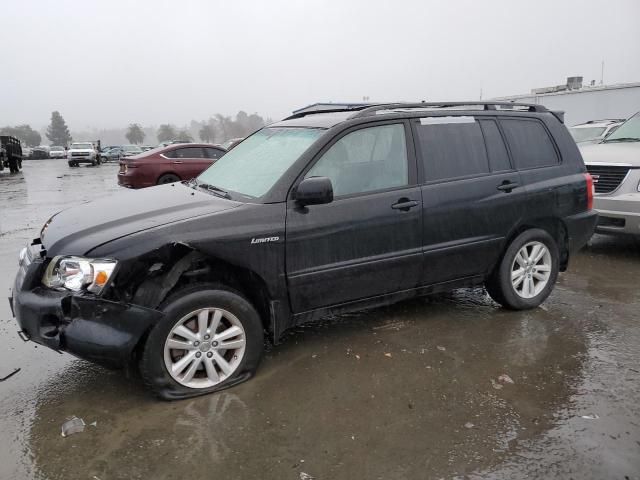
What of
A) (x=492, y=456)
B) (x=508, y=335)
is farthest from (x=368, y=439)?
(x=508, y=335)

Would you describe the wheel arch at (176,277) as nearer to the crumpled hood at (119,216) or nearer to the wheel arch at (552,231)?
the crumpled hood at (119,216)

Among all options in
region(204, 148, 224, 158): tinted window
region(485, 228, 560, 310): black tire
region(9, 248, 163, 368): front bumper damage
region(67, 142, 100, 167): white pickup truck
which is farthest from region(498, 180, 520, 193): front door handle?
region(67, 142, 100, 167): white pickup truck

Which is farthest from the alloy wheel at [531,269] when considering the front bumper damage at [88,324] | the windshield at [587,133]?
the windshield at [587,133]

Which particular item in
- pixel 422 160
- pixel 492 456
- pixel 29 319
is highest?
pixel 422 160

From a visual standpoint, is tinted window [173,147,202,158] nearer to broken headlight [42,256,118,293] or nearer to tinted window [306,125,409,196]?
tinted window [306,125,409,196]

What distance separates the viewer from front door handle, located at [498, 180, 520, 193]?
14.2 feet

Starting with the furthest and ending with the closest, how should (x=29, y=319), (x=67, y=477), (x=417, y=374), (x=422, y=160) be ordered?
1. (x=422, y=160)
2. (x=417, y=374)
3. (x=29, y=319)
4. (x=67, y=477)

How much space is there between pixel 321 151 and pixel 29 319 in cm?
216

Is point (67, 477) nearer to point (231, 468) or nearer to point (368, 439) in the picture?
point (231, 468)

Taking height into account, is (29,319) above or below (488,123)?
below

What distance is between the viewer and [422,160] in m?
4.02

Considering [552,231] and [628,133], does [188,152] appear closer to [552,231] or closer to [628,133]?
[628,133]

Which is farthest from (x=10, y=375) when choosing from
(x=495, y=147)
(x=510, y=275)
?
(x=495, y=147)

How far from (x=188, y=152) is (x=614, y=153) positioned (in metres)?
10.6
